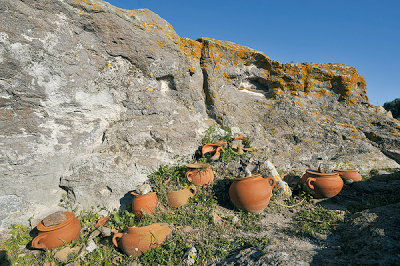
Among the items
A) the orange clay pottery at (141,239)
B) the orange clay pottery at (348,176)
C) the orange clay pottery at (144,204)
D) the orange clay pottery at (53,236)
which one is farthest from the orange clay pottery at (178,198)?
the orange clay pottery at (348,176)

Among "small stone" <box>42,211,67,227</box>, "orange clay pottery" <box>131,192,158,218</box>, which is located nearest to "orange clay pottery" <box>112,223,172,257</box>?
"orange clay pottery" <box>131,192,158,218</box>

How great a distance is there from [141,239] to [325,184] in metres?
3.17

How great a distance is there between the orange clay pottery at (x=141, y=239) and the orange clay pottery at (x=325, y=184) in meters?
2.73

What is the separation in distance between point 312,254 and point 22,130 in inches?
177

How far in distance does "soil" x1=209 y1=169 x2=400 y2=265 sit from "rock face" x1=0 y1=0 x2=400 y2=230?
166 cm

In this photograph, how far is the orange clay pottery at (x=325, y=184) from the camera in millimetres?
3707

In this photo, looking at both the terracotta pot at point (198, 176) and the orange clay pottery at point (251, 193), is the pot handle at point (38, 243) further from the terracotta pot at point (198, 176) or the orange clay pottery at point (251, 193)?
the orange clay pottery at point (251, 193)

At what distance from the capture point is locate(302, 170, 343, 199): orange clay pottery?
3707 millimetres

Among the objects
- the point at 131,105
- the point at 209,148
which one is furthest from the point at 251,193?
the point at 131,105

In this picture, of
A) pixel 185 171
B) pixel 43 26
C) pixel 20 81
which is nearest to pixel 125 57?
pixel 43 26

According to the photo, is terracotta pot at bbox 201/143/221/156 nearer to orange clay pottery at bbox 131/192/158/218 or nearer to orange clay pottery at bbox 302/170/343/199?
orange clay pottery at bbox 131/192/158/218

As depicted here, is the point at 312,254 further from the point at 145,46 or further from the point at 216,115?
the point at 145,46

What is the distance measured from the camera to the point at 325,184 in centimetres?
370

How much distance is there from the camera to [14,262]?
2.75m
